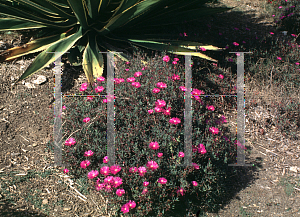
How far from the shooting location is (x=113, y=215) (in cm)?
262

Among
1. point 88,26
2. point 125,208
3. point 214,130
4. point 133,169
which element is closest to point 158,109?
point 214,130

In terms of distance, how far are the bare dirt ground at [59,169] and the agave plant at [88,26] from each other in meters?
0.34

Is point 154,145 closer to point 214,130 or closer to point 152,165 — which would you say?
point 152,165

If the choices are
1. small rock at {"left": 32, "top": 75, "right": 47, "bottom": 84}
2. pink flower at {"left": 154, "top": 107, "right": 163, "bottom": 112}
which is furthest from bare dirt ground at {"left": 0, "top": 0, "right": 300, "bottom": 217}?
pink flower at {"left": 154, "top": 107, "right": 163, "bottom": 112}

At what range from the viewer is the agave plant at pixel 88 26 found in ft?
12.1

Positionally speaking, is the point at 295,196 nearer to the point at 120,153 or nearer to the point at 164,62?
the point at 120,153

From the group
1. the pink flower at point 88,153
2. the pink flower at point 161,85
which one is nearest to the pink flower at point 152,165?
the pink flower at point 88,153

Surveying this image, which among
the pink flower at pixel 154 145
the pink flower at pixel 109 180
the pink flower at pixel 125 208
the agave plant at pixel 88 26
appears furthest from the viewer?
the agave plant at pixel 88 26

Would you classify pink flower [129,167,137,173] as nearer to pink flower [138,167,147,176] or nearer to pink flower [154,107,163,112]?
pink flower [138,167,147,176]

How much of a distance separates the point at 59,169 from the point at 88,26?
1874 mm

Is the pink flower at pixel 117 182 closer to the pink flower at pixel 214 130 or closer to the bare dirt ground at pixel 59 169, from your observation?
the bare dirt ground at pixel 59 169

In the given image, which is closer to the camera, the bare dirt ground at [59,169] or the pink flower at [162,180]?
the pink flower at [162,180]

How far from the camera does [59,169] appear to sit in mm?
3047

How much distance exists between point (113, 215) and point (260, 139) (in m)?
2.03
